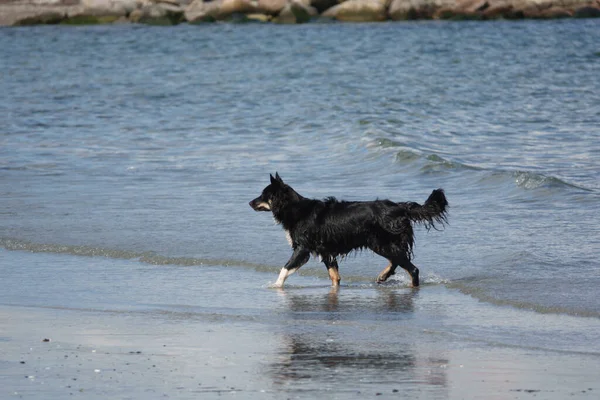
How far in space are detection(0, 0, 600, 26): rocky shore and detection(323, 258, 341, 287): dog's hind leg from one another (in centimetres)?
5145

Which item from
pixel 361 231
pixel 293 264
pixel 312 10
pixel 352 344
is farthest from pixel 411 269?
pixel 312 10

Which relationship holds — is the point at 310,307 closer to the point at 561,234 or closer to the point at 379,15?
the point at 561,234

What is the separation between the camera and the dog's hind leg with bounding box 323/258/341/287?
32.2 feet

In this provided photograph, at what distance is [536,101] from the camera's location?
25.8 metres

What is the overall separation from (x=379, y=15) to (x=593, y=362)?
182ft

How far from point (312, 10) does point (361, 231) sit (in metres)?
52.1

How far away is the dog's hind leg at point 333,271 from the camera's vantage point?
9.83m

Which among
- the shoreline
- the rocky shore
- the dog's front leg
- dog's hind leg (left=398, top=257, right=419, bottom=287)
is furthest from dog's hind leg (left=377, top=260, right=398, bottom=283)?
the rocky shore

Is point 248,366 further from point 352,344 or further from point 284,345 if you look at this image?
point 352,344

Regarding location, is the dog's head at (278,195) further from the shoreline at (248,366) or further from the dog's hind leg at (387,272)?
the shoreline at (248,366)

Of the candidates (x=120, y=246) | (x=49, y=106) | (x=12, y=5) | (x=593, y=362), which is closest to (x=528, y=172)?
(x=120, y=246)

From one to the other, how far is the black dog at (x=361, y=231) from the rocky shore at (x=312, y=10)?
5127 centimetres

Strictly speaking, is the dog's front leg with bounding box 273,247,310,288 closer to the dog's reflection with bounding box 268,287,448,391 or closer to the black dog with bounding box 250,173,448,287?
A: the black dog with bounding box 250,173,448,287

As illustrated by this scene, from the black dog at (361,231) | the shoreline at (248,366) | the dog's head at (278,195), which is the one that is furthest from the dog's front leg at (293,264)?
the shoreline at (248,366)
